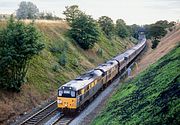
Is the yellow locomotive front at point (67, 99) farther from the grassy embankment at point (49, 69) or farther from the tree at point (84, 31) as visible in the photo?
the tree at point (84, 31)

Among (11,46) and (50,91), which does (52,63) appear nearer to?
(50,91)

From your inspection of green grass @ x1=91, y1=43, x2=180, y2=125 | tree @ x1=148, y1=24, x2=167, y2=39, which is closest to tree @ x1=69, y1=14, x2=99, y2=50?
tree @ x1=148, y1=24, x2=167, y2=39

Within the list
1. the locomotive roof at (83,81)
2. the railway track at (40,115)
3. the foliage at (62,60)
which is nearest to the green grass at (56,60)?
the foliage at (62,60)

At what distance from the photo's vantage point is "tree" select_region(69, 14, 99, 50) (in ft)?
213

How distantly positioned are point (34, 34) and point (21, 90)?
626 cm

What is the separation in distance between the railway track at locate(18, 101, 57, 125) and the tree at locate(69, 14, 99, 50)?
97.2ft

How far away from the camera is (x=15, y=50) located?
1308 inches

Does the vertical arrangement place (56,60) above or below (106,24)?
below

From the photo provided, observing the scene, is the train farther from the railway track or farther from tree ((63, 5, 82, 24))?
tree ((63, 5, 82, 24))

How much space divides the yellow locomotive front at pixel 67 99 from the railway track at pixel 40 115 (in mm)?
1721

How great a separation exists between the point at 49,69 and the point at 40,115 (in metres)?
14.0

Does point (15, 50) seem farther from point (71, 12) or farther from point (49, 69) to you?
point (71, 12)

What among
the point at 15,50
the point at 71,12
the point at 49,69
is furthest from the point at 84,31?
the point at 15,50

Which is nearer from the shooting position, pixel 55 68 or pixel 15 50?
pixel 15 50
